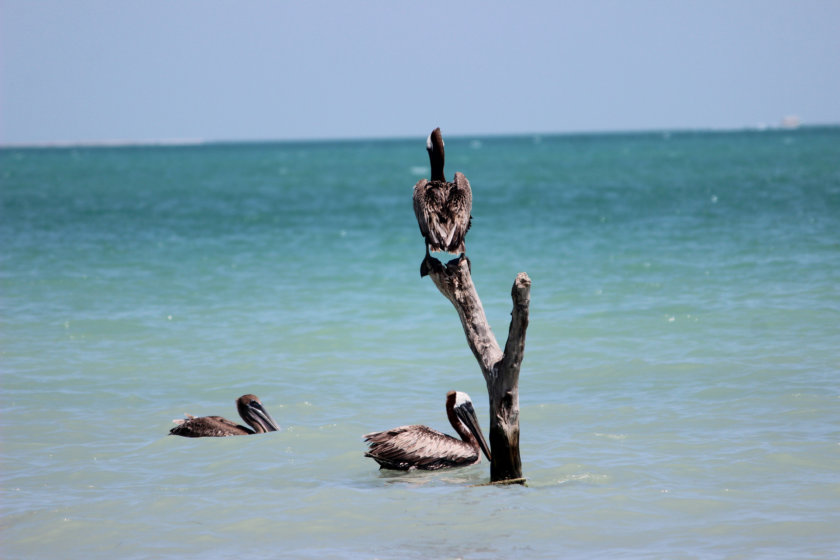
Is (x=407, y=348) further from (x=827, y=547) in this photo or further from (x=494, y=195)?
(x=494, y=195)

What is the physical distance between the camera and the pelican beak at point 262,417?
8.93m

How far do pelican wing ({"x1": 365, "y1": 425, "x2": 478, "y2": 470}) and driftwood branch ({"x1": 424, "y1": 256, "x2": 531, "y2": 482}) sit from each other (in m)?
0.89

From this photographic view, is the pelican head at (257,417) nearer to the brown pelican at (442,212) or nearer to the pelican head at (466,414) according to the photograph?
the pelican head at (466,414)

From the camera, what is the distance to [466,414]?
26.8 ft

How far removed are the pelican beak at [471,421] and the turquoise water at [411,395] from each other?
1.21 feet

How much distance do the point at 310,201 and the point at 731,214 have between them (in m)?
19.3

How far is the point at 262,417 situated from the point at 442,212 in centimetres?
330

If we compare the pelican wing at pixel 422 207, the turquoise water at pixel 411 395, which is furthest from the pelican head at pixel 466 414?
the pelican wing at pixel 422 207

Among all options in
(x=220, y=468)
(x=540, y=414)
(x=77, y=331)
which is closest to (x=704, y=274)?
(x=540, y=414)

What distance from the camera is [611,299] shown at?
15172mm

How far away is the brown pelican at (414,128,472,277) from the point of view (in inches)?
253

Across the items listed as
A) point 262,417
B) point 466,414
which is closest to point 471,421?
point 466,414

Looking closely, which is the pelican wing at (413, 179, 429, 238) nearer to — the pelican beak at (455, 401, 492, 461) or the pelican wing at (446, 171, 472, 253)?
the pelican wing at (446, 171, 472, 253)

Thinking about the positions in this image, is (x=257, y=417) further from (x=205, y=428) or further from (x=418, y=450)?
(x=418, y=450)
